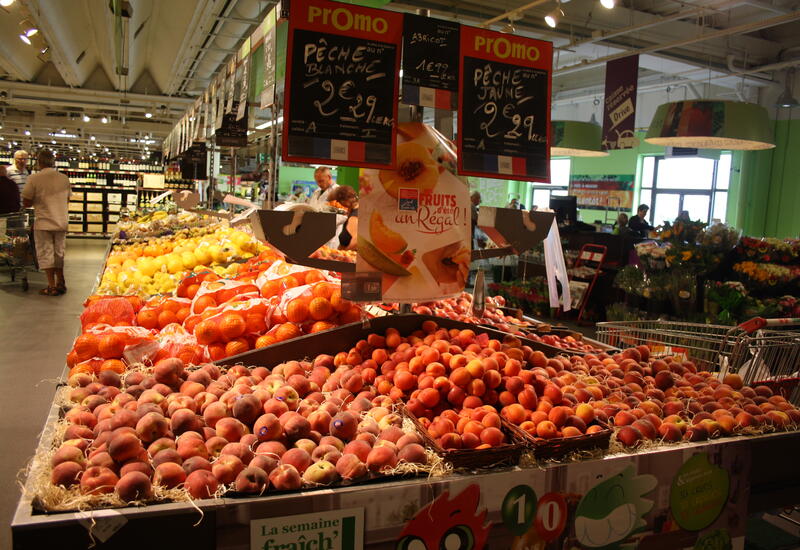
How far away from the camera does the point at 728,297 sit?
6410mm

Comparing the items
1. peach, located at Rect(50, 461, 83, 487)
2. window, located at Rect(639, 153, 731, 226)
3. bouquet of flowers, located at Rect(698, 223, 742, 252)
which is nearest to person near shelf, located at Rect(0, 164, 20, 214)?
peach, located at Rect(50, 461, 83, 487)

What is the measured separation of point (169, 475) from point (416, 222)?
1.39 meters

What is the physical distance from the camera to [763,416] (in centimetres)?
225

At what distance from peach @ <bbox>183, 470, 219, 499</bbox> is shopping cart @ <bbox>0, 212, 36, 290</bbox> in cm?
928

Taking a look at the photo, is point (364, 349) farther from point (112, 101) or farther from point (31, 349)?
point (112, 101)

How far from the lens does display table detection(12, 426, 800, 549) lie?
1.40 m

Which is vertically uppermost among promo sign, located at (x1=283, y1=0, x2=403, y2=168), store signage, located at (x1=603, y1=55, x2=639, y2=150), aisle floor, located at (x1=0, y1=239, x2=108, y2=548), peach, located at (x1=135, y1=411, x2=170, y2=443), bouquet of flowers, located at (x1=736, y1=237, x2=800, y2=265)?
store signage, located at (x1=603, y1=55, x2=639, y2=150)

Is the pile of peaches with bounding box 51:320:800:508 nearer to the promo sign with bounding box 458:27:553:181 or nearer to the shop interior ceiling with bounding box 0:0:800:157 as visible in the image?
the promo sign with bounding box 458:27:553:181

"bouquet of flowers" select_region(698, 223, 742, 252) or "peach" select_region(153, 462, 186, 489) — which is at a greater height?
"bouquet of flowers" select_region(698, 223, 742, 252)

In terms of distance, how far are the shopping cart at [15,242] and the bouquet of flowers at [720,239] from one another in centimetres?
942

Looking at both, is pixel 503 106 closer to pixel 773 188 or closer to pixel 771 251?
pixel 771 251

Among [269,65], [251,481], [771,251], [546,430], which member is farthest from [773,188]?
[251,481]

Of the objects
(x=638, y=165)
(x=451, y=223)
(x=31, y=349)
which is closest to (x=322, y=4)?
(x=451, y=223)

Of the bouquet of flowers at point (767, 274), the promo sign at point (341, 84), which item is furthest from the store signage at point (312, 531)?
the bouquet of flowers at point (767, 274)
